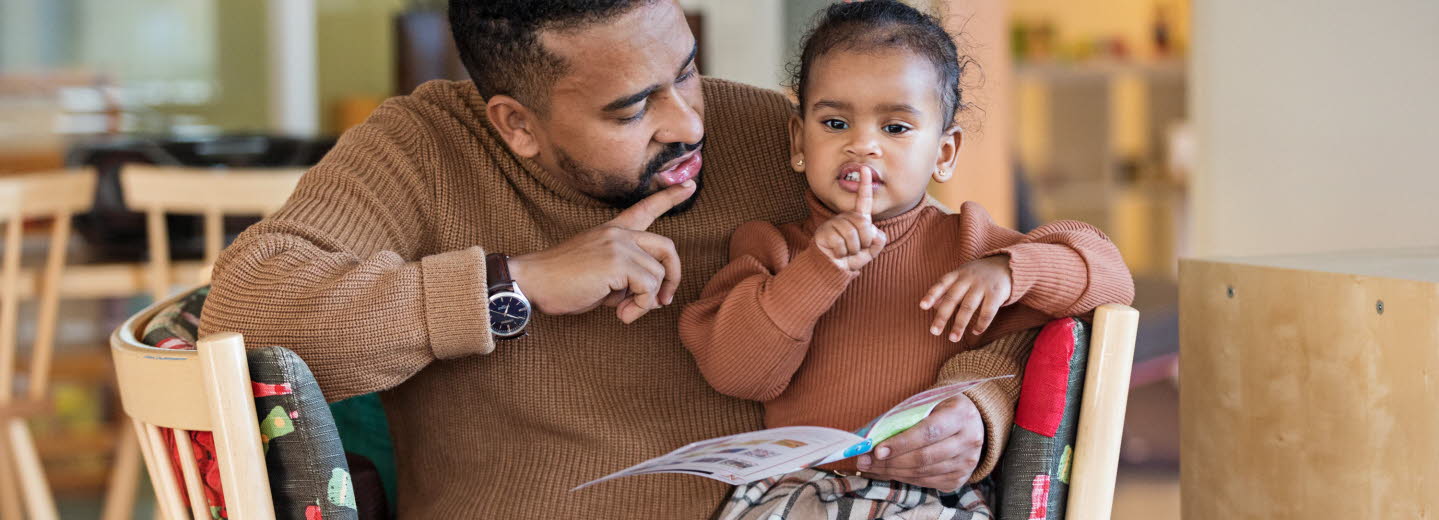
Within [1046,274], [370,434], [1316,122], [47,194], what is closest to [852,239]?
[1046,274]

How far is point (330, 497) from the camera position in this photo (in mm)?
1106

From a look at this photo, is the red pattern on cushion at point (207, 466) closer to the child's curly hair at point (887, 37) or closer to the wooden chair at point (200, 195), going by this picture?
the child's curly hair at point (887, 37)

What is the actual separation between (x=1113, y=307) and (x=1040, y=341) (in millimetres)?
79

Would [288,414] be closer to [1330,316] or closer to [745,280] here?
A: [745,280]

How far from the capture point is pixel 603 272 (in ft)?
3.97

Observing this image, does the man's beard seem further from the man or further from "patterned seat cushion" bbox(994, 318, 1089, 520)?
"patterned seat cushion" bbox(994, 318, 1089, 520)

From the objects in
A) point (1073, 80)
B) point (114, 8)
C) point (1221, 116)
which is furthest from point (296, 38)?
point (1221, 116)

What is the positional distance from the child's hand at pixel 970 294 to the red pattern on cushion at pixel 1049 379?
0.06 metres

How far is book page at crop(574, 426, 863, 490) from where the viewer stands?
95 cm

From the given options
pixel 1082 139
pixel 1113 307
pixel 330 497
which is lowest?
pixel 330 497

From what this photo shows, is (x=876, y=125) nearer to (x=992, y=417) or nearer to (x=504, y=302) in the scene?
(x=992, y=417)

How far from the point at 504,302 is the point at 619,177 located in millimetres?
208

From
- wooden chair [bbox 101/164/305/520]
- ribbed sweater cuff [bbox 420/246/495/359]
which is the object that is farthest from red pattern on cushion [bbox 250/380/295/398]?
wooden chair [bbox 101/164/305/520]

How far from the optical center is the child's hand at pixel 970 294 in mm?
1099
